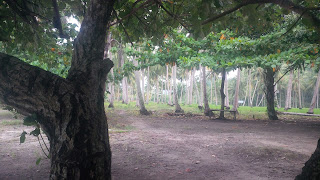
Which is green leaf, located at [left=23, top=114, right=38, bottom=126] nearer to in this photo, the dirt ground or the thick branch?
the thick branch

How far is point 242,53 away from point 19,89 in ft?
31.9

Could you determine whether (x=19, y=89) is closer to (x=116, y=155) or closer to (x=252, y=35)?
(x=116, y=155)

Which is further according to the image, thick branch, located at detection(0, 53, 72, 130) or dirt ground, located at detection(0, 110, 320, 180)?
dirt ground, located at detection(0, 110, 320, 180)

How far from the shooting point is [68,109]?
2.28 metres

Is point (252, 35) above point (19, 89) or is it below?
above

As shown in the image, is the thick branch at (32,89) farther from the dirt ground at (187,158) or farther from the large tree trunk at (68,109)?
the dirt ground at (187,158)

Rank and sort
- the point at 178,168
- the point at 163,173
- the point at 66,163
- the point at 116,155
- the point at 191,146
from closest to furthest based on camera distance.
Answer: the point at 66,163 < the point at 163,173 < the point at 178,168 < the point at 116,155 < the point at 191,146

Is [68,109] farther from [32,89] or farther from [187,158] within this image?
[187,158]

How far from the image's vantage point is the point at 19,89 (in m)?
2.36

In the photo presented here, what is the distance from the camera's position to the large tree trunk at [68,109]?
7.32 feet

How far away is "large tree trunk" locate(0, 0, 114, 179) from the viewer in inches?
87.8

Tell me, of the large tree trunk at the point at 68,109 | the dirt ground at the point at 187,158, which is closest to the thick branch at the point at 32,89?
the large tree trunk at the point at 68,109

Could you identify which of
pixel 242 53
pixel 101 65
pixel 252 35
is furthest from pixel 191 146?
pixel 252 35

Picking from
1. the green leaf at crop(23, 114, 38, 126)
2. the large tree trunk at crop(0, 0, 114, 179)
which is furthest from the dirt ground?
the green leaf at crop(23, 114, 38, 126)
